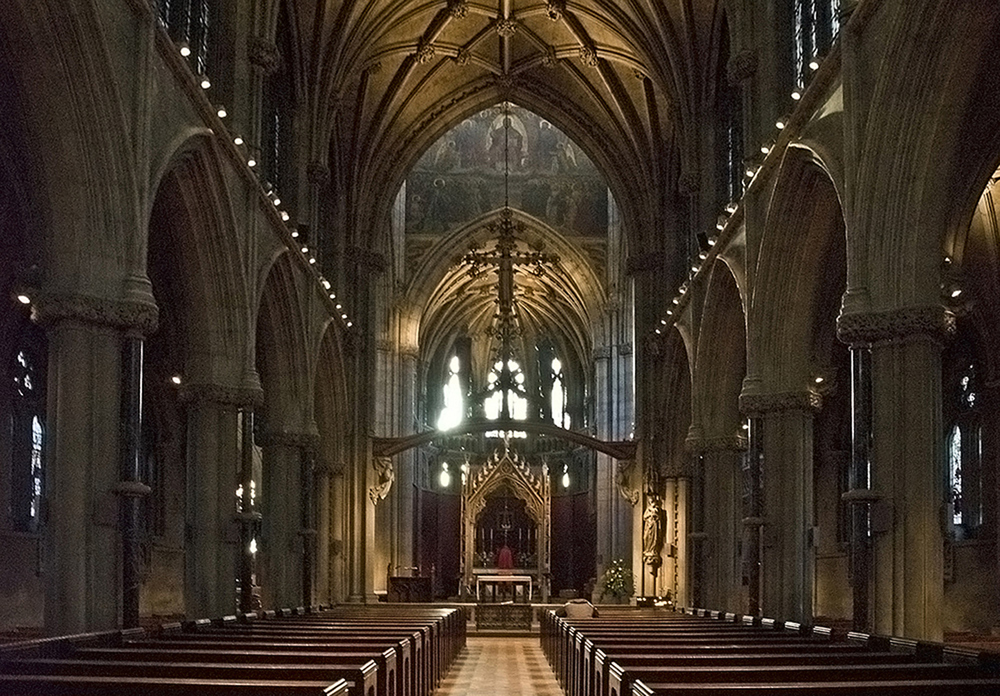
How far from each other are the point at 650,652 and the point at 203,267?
11.6 m

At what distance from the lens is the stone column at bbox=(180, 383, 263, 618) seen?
2095cm

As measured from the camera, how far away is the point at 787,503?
70.1ft

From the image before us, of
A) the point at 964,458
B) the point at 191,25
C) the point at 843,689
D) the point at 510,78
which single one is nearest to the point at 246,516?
the point at 191,25

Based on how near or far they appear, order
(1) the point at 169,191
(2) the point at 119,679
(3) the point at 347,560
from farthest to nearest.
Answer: (3) the point at 347,560
(1) the point at 169,191
(2) the point at 119,679

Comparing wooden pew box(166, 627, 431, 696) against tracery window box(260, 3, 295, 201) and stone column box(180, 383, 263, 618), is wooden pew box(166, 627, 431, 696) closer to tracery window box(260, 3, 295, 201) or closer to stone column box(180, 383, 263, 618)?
stone column box(180, 383, 263, 618)

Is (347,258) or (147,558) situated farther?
(347,258)

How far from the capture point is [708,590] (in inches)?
1119

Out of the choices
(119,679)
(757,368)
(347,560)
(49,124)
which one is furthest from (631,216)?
(119,679)

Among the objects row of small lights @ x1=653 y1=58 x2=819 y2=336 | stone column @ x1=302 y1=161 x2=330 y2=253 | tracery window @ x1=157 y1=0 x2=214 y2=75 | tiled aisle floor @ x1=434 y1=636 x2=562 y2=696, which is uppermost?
tracery window @ x1=157 y1=0 x2=214 y2=75

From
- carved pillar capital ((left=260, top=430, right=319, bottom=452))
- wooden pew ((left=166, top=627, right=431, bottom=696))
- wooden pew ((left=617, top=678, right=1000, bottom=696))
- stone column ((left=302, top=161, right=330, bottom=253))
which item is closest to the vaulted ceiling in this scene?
stone column ((left=302, top=161, right=330, bottom=253))

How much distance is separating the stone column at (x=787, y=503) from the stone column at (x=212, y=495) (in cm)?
805

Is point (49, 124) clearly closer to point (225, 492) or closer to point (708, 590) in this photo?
point (225, 492)

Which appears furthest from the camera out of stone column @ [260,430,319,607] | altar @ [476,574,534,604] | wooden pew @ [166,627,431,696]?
altar @ [476,574,534,604]

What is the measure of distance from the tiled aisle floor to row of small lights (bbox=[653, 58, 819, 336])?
27.2 feet
